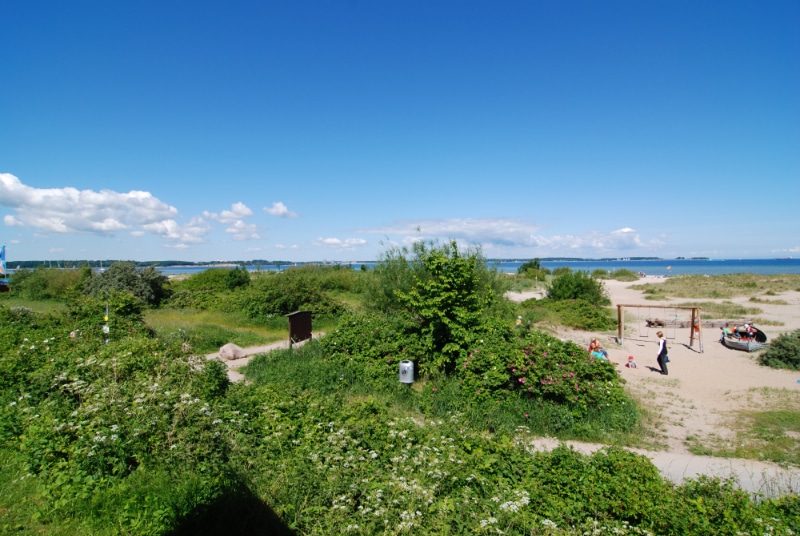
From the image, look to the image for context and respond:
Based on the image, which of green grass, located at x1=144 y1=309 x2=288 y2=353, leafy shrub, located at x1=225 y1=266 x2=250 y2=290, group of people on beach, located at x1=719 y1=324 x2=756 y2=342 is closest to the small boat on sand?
group of people on beach, located at x1=719 y1=324 x2=756 y2=342

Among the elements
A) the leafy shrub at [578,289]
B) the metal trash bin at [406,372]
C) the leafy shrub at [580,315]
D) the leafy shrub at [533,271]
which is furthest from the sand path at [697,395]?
the leafy shrub at [533,271]

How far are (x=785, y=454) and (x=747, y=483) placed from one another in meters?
2.09

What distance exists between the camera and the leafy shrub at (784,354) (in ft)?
44.8

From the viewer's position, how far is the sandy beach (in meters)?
6.12

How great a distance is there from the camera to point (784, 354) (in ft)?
45.6

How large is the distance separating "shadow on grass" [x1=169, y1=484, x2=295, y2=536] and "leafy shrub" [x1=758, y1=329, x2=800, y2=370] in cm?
Answer: 1668

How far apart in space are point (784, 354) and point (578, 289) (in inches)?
501

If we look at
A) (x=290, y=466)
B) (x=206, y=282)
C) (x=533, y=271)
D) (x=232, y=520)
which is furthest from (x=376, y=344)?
(x=533, y=271)

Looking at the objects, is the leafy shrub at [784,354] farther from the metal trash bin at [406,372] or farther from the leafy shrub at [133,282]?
the leafy shrub at [133,282]

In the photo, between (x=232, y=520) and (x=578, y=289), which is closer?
(x=232, y=520)

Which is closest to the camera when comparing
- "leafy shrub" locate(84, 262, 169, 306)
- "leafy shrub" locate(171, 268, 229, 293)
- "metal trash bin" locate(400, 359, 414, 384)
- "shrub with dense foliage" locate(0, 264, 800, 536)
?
"shrub with dense foliage" locate(0, 264, 800, 536)

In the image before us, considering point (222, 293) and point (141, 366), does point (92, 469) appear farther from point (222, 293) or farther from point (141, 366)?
point (222, 293)

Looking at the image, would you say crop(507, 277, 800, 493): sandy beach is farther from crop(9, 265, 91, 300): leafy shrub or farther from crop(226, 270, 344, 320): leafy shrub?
crop(9, 265, 91, 300): leafy shrub

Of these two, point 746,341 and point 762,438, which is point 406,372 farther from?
point 746,341
